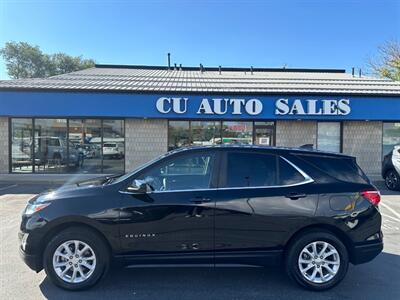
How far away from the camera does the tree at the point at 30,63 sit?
5016 centimetres

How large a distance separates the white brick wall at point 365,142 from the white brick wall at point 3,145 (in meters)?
14.4

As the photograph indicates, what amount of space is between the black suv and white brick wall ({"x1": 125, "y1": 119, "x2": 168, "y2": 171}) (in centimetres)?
1061

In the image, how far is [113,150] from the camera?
1514 cm

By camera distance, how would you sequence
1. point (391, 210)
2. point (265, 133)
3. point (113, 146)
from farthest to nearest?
point (265, 133), point (113, 146), point (391, 210)

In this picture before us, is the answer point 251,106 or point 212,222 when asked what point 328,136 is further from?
point 212,222

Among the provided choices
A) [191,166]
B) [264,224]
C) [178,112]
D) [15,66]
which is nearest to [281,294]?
[264,224]

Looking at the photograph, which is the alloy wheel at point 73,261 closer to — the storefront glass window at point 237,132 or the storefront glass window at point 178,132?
the storefront glass window at point 178,132

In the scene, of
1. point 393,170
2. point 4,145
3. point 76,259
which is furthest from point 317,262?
point 4,145

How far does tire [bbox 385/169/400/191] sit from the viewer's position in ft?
38.3

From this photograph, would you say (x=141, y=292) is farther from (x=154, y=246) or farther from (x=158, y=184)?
(x=158, y=184)

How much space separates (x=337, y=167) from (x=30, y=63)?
54150 millimetres

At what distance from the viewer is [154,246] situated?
13.8 feet

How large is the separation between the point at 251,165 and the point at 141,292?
2009 mm

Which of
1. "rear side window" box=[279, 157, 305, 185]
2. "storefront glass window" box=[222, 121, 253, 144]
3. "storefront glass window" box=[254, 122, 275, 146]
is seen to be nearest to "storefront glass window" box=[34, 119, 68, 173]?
"storefront glass window" box=[222, 121, 253, 144]
